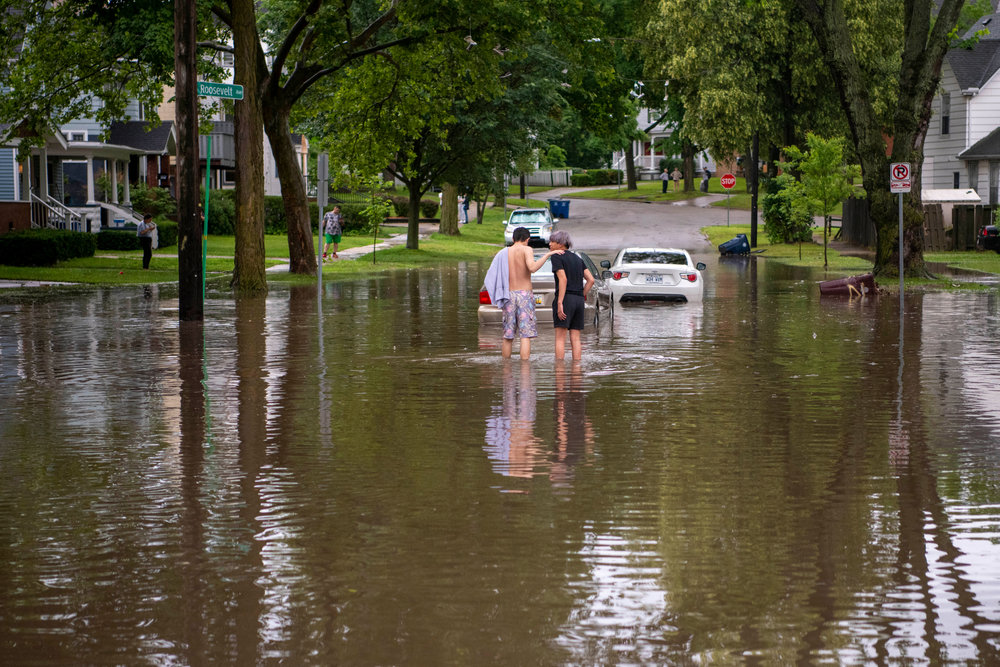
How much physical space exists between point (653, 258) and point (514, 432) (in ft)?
53.3

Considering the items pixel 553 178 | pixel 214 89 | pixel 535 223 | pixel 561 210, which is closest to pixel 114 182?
pixel 535 223

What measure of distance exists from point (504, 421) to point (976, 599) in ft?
19.3

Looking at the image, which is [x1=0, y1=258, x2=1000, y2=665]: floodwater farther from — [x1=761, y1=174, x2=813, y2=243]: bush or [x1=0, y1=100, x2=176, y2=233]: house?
[x1=761, y1=174, x2=813, y2=243]: bush

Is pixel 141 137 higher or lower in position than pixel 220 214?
higher

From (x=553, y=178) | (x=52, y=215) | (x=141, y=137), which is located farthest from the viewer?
(x=553, y=178)

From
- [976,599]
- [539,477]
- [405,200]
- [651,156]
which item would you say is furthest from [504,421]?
[651,156]

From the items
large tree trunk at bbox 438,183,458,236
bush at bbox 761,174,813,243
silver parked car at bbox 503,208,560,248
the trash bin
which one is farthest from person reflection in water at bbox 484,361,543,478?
large tree trunk at bbox 438,183,458,236

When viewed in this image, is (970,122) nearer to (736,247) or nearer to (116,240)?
(736,247)

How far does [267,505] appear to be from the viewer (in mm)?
8430

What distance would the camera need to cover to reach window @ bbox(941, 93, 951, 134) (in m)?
58.1

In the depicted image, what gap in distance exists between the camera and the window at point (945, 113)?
191 feet

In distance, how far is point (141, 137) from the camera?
189 ft

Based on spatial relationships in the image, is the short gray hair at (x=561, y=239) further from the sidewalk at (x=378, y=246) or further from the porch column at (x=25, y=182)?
the porch column at (x=25, y=182)

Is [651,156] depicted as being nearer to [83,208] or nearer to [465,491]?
[83,208]
